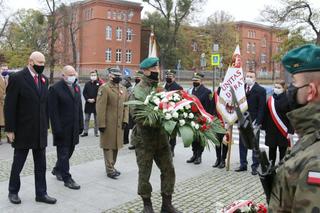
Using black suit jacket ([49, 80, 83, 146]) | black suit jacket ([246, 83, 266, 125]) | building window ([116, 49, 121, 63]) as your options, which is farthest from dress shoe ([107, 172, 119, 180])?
building window ([116, 49, 121, 63])

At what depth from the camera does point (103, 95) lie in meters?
7.45

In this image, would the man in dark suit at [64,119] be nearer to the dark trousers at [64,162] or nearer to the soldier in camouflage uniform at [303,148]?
the dark trousers at [64,162]

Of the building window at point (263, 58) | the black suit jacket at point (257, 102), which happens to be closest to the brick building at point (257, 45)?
the building window at point (263, 58)

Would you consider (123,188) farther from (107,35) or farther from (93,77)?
(107,35)

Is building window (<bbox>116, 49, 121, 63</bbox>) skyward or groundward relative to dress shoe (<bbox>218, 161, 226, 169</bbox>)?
skyward

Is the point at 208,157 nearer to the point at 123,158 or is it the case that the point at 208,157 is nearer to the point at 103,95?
the point at 123,158

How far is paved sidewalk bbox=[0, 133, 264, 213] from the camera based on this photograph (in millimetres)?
5680

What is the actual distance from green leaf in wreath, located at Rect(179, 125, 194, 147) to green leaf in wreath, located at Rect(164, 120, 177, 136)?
138mm

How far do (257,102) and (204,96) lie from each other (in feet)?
4.56

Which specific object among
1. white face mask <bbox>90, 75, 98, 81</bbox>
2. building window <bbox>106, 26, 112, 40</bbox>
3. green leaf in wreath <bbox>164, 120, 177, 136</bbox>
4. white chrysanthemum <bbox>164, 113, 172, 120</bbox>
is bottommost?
green leaf in wreath <bbox>164, 120, 177, 136</bbox>

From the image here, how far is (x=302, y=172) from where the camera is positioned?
1.63 metres

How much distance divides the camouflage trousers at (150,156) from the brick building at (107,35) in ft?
175

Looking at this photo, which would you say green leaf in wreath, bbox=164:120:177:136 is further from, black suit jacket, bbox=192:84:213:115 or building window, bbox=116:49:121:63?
building window, bbox=116:49:121:63

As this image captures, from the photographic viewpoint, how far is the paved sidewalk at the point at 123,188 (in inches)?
224
